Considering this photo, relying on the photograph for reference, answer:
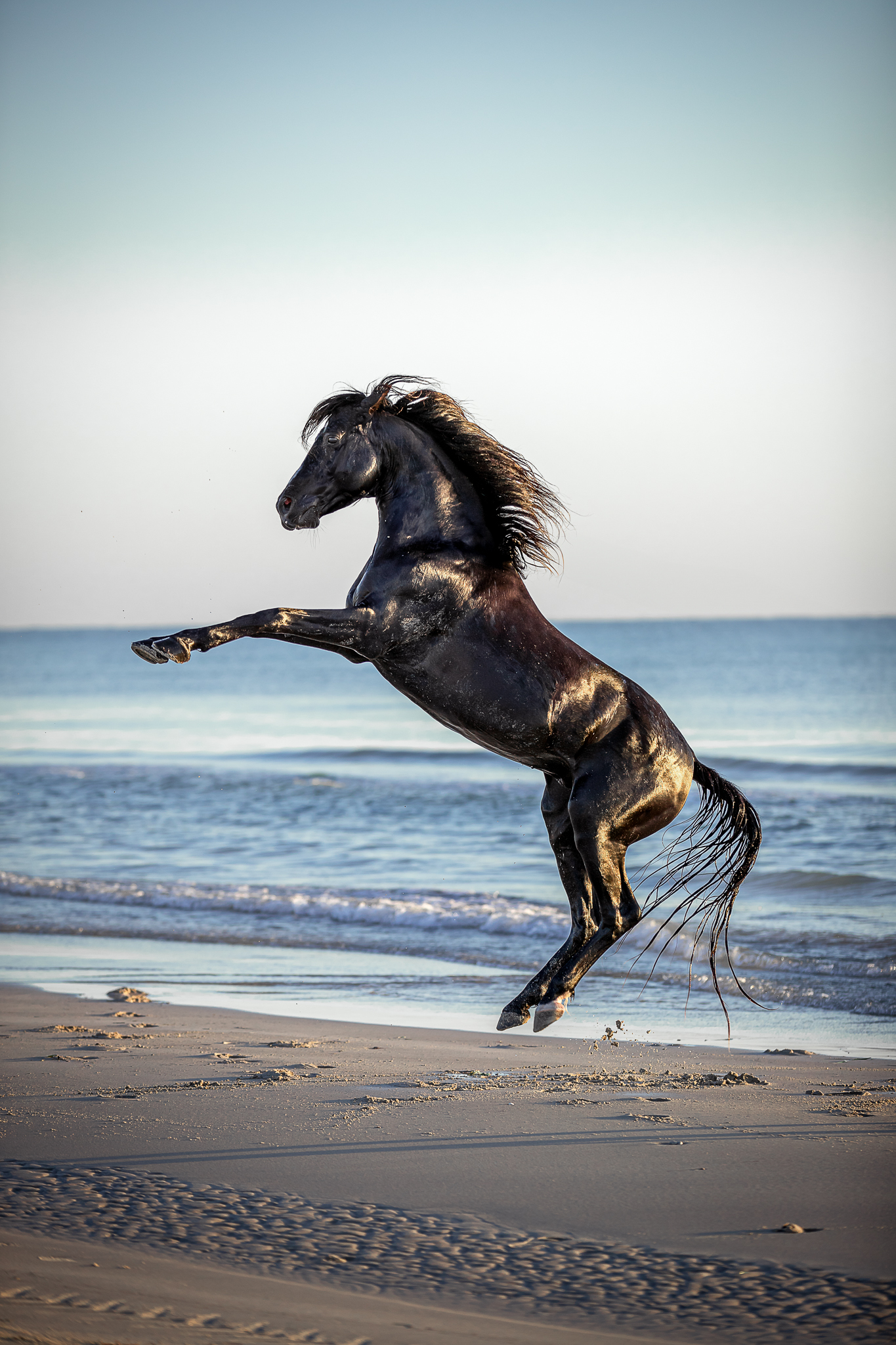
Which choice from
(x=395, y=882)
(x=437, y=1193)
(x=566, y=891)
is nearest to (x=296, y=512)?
(x=566, y=891)

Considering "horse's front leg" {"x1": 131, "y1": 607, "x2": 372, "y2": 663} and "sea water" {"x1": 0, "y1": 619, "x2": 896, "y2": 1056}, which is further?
"sea water" {"x1": 0, "y1": 619, "x2": 896, "y2": 1056}

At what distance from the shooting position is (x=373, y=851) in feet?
56.6

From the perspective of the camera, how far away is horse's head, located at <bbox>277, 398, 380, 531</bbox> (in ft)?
16.8

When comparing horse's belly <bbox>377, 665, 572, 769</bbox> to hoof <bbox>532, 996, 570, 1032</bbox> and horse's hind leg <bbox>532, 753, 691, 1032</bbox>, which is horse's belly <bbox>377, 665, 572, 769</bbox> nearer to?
horse's hind leg <bbox>532, 753, 691, 1032</bbox>

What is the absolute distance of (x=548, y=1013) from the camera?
5.08 meters

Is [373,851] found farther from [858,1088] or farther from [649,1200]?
[649,1200]

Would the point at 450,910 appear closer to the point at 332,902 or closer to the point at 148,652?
the point at 332,902

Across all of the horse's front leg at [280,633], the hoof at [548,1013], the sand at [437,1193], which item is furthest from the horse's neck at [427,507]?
the sand at [437,1193]

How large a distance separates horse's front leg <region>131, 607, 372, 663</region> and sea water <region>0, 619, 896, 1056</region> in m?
4.35

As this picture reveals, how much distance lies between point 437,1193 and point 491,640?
6.86 ft

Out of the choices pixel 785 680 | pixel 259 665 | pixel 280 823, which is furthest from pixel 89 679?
pixel 280 823

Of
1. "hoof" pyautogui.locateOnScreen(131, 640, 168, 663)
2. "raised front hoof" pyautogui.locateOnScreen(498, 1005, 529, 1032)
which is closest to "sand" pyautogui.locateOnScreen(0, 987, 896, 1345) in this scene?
"raised front hoof" pyautogui.locateOnScreen(498, 1005, 529, 1032)

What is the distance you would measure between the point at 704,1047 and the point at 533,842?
9859mm

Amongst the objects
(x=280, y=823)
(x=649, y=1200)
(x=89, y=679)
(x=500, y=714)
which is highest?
(x=500, y=714)
